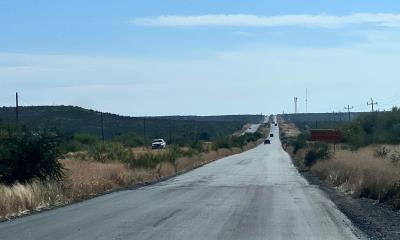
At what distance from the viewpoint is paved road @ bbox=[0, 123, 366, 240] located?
61.4ft

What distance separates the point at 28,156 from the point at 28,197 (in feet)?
23.5

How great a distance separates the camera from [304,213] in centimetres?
2503

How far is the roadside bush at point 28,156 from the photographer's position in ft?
111

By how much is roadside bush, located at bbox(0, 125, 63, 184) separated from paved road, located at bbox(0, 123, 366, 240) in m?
3.05

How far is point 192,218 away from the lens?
74.7ft

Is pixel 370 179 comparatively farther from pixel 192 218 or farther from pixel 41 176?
pixel 41 176

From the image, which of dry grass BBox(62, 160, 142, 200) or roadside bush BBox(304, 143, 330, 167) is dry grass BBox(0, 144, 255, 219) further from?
roadside bush BBox(304, 143, 330, 167)

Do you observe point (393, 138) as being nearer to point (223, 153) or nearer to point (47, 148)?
point (223, 153)

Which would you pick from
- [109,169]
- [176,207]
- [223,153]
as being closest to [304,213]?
[176,207]

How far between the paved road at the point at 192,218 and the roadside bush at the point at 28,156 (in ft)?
9.99

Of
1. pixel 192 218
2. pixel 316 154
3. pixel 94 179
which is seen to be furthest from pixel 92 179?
pixel 316 154

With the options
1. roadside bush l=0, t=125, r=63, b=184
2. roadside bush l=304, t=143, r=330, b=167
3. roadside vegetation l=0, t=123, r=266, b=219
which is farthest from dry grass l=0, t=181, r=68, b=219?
roadside bush l=304, t=143, r=330, b=167

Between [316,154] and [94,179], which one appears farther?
[316,154]

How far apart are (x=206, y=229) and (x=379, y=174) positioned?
614 inches
